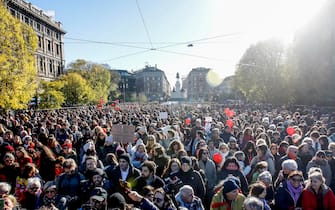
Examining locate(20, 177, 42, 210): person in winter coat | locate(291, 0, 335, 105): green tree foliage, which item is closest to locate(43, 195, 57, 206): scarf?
locate(20, 177, 42, 210): person in winter coat

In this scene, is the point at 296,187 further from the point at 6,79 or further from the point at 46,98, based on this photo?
the point at 46,98

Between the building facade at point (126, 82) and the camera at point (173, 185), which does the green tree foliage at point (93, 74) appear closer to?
the building facade at point (126, 82)

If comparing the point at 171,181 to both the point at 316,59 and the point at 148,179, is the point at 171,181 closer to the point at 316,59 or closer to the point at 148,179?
the point at 148,179

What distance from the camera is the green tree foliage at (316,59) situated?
36.0m

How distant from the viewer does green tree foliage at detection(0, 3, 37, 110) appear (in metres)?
22.0

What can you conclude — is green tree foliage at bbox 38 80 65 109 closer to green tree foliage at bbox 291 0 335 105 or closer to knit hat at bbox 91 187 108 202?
green tree foliage at bbox 291 0 335 105

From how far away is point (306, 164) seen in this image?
702cm

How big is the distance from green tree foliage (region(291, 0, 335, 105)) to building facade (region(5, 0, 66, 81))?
3938 cm

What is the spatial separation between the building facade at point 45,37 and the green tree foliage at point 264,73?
34.0 m

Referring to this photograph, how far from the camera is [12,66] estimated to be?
2303 cm

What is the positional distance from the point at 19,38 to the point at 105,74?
50.7m

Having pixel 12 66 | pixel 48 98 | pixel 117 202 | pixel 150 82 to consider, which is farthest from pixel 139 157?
pixel 150 82

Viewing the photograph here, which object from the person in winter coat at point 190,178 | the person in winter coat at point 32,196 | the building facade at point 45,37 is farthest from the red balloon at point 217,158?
the building facade at point 45,37

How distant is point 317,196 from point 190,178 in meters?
2.00
